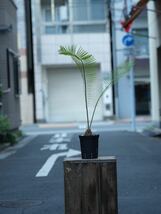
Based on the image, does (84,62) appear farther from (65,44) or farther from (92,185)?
(65,44)

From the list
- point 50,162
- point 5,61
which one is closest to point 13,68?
point 5,61

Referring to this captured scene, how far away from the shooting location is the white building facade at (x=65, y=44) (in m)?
41.6

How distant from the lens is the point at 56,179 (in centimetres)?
1139

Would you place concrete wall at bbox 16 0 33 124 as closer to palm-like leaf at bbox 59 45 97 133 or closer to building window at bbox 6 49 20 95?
building window at bbox 6 49 20 95

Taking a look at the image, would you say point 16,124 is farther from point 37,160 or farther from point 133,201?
point 133,201

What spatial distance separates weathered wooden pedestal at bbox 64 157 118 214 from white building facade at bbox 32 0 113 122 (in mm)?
34287

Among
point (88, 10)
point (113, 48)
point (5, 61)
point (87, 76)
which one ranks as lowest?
point (87, 76)

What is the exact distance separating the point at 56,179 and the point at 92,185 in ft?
15.3

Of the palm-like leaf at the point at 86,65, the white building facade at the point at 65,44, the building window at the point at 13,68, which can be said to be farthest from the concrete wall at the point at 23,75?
the palm-like leaf at the point at 86,65

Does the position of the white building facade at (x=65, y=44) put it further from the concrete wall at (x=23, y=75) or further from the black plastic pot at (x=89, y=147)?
the black plastic pot at (x=89, y=147)

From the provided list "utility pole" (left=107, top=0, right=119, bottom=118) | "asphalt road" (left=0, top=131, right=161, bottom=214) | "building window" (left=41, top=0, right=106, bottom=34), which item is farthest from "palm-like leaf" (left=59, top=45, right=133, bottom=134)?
"building window" (left=41, top=0, right=106, bottom=34)

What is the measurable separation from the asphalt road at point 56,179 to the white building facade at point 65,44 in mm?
23269

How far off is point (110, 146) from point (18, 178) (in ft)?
23.2

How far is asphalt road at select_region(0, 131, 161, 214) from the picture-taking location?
28.4 ft
